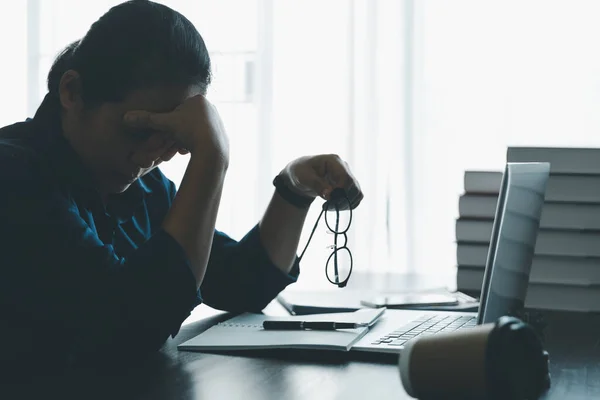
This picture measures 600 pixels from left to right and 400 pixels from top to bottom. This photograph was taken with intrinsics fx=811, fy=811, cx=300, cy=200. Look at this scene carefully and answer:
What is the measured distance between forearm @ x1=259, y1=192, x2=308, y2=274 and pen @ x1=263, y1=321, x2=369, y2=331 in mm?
262

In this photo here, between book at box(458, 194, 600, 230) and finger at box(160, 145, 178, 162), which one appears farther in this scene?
book at box(458, 194, 600, 230)

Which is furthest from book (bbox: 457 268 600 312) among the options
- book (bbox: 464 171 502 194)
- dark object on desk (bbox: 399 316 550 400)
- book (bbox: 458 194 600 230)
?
dark object on desk (bbox: 399 316 550 400)

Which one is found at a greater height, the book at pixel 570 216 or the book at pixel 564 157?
the book at pixel 564 157

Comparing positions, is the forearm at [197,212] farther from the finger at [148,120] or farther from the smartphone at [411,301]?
the smartphone at [411,301]

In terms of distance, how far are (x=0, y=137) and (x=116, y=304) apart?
34 cm

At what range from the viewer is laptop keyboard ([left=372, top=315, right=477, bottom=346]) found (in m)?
1.10

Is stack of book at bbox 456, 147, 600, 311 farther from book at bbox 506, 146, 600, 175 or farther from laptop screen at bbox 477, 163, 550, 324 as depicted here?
laptop screen at bbox 477, 163, 550, 324

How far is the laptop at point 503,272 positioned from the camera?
0.96 metres

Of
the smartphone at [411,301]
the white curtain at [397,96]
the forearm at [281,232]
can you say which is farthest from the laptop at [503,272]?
the white curtain at [397,96]

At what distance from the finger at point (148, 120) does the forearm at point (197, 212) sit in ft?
0.20

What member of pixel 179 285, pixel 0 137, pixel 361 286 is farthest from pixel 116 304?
pixel 361 286

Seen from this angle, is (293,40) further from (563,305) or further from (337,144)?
(563,305)

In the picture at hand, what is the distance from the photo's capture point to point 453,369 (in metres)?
0.68

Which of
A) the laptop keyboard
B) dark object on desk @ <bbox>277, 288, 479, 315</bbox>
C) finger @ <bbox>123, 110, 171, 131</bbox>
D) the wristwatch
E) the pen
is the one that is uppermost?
finger @ <bbox>123, 110, 171, 131</bbox>
